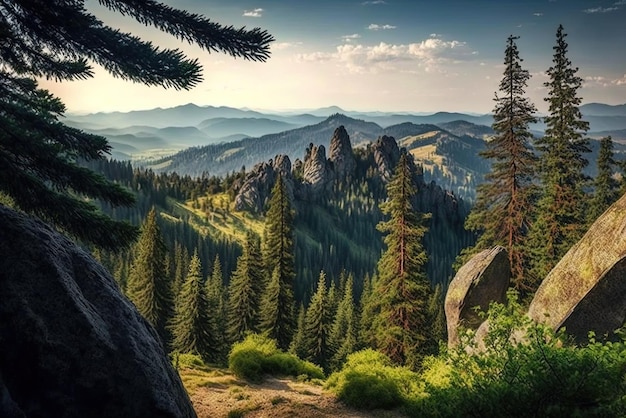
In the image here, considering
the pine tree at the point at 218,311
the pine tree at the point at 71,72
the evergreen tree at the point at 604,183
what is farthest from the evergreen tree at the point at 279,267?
the pine tree at the point at 71,72

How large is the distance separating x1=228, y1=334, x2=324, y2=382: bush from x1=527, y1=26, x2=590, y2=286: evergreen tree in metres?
15.3

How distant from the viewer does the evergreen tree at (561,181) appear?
26016mm

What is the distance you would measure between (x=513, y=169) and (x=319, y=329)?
28.4m

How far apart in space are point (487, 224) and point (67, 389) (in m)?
27.1

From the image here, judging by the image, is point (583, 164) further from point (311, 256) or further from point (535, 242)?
point (311, 256)

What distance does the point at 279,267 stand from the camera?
40.9m

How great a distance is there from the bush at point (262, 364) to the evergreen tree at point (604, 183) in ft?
100

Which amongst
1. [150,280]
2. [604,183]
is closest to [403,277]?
[150,280]

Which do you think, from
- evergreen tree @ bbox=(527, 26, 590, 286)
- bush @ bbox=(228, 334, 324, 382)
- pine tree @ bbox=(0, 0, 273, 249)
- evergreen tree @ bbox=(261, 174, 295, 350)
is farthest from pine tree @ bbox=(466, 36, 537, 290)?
pine tree @ bbox=(0, 0, 273, 249)

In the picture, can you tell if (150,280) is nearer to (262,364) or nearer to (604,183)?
(262,364)

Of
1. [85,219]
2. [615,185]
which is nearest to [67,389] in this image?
[85,219]

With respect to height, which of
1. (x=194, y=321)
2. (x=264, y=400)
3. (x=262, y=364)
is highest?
(x=264, y=400)

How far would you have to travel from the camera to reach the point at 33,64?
25.6 feet

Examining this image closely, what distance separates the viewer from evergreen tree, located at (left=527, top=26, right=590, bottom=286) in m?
26.0
